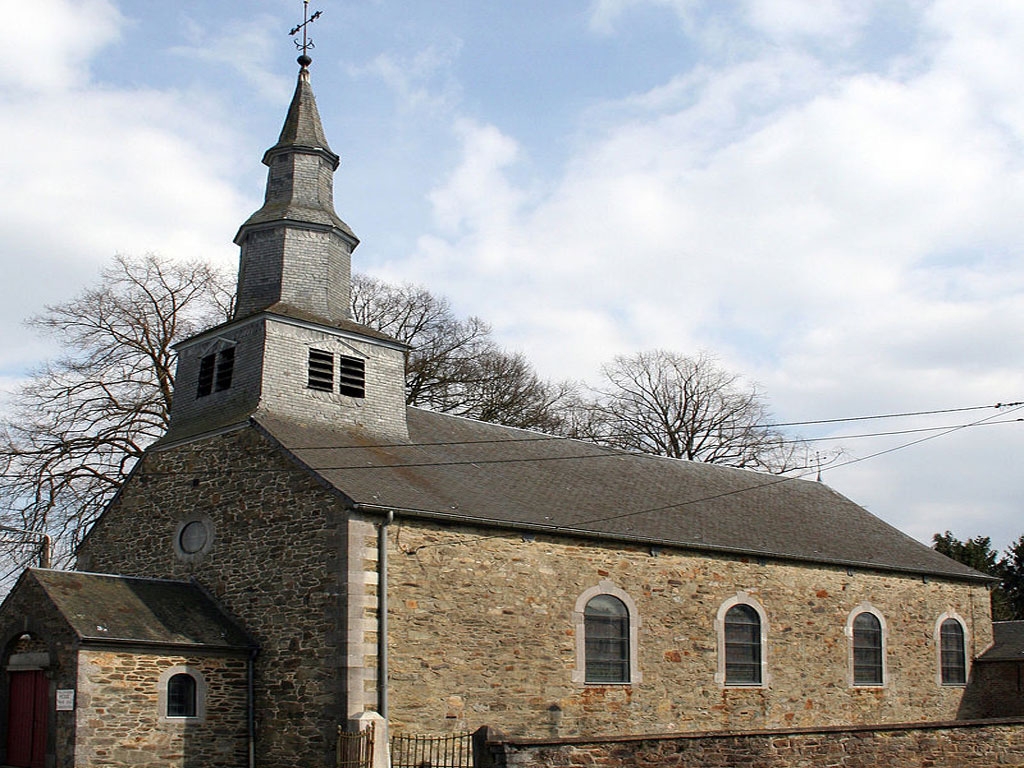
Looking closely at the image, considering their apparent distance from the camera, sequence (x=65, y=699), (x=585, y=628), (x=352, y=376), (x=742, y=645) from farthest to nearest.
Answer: (x=742, y=645) < (x=352, y=376) < (x=585, y=628) < (x=65, y=699)

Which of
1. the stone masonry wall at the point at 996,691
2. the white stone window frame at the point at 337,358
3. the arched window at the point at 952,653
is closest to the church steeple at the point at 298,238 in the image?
the white stone window frame at the point at 337,358

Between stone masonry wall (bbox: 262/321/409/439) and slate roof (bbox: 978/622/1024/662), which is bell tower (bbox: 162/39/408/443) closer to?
stone masonry wall (bbox: 262/321/409/439)

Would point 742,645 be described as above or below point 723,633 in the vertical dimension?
below

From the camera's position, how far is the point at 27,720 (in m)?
17.4

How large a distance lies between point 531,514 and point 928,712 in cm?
1181

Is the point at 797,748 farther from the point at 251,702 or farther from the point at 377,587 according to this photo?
the point at 251,702

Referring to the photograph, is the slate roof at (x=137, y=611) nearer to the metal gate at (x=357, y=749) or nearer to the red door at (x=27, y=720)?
the red door at (x=27, y=720)

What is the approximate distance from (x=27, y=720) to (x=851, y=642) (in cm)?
1624

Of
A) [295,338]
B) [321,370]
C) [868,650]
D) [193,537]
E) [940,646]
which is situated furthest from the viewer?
[940,646]

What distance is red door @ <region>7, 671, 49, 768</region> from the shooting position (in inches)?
669

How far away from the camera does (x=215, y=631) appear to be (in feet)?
58.9

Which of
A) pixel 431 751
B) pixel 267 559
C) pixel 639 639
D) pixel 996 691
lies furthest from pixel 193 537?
pixel 996 691

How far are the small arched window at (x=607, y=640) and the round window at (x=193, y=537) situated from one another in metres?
6.99

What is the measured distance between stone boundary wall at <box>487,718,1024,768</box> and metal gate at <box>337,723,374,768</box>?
3158mm
